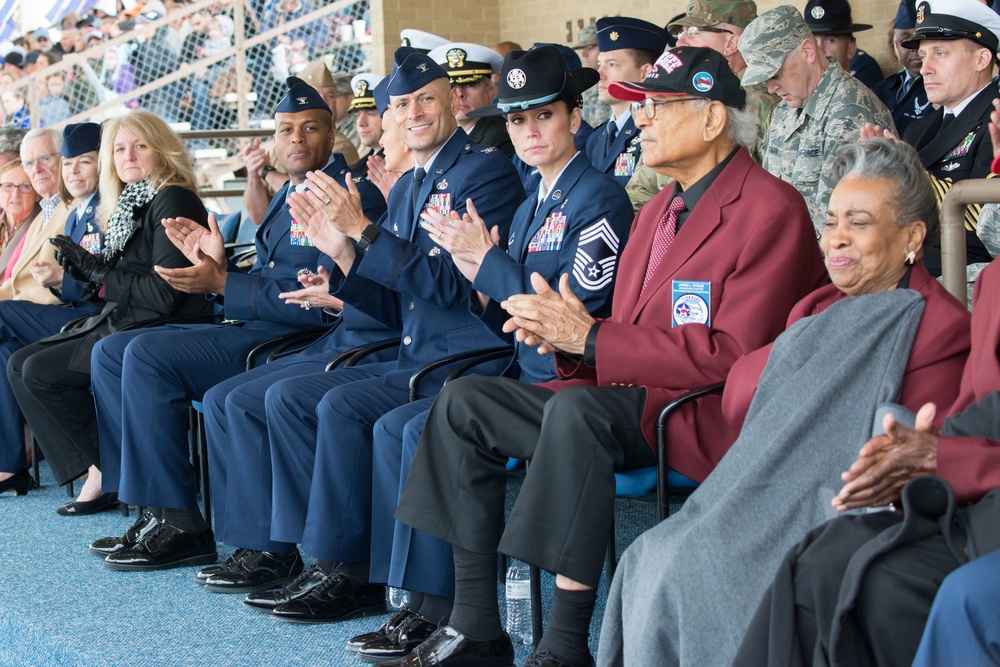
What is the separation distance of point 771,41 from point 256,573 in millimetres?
2426

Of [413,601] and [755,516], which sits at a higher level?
[755,516]

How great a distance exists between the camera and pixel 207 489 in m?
4.46

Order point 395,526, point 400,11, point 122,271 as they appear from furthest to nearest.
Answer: point 400,11, point 122,271, point 395,526

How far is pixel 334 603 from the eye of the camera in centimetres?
356

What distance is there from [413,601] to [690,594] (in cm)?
120

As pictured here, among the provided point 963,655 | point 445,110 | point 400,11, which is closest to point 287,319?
point 445,110

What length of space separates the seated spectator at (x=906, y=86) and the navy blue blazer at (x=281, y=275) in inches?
84.6

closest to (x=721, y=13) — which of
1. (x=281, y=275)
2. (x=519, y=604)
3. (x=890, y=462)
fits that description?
(x=281, y=275)

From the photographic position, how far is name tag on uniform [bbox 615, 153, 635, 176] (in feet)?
15.8

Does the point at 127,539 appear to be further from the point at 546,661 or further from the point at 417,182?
the point at 546,661

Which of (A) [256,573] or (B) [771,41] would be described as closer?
(A) [256,573]

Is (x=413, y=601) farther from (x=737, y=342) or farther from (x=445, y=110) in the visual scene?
(x=445, y=110)

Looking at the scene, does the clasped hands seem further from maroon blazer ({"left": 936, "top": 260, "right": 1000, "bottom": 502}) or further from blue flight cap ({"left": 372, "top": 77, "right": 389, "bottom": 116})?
blue flight cap ({"left": 372, "top": 77, "right": 389, "bottom": 116})

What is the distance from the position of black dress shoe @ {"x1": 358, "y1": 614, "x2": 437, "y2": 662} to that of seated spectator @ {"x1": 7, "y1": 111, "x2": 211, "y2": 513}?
210 centimetres
